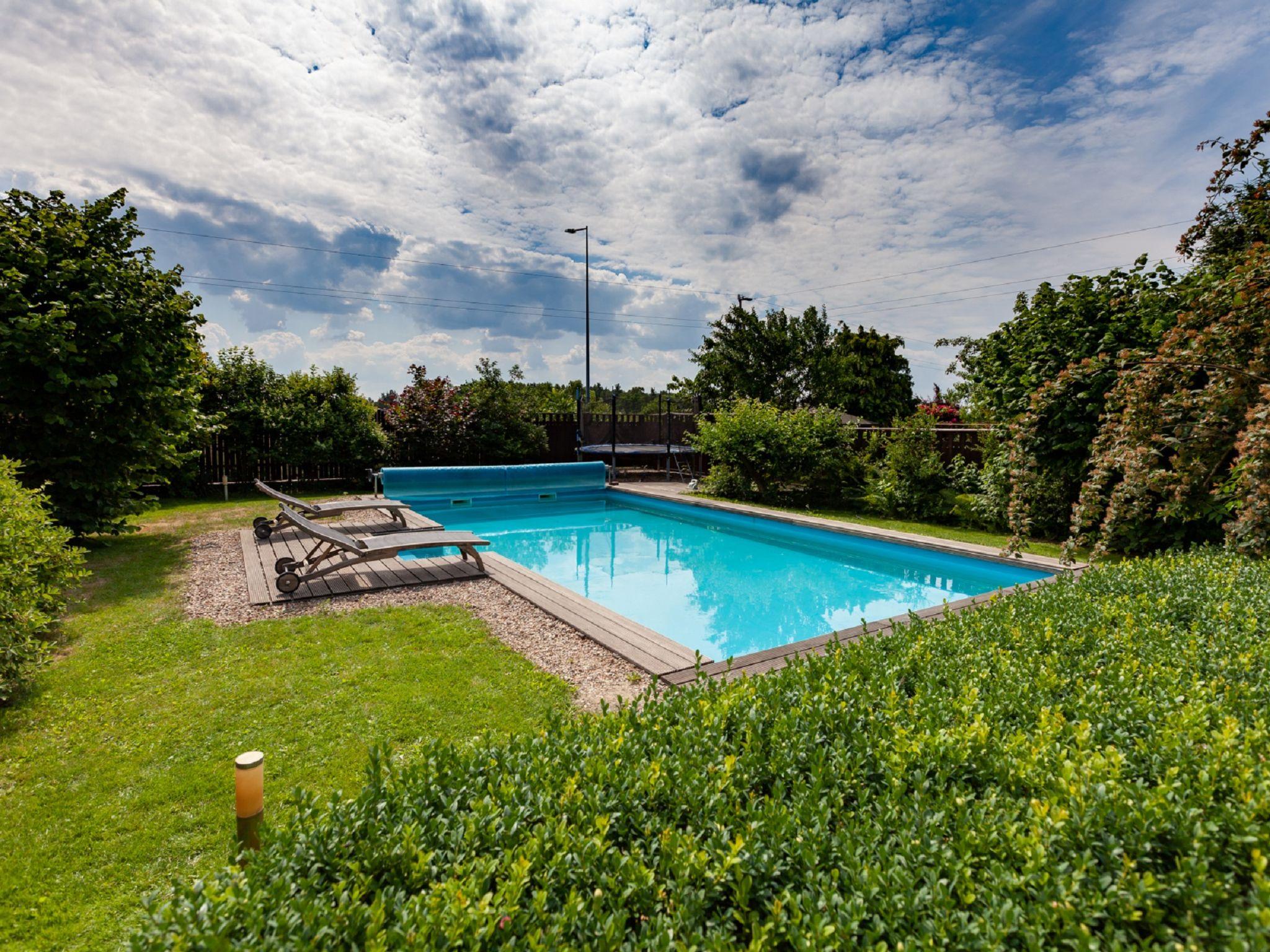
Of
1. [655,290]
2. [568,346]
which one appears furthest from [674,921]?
[655,290]

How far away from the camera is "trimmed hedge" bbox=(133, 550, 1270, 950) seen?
116cm

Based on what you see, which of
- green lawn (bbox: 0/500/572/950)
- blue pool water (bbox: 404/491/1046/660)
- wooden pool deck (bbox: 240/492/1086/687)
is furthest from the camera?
blue pool water (bbox: 404/491/1046/660)

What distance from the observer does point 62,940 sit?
1849 mm

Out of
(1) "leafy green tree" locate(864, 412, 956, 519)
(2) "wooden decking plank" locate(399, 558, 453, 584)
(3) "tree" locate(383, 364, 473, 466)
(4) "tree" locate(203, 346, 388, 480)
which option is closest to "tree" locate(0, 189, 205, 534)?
(2) "wooden decking plank" locate(399, 558, 453, 584)

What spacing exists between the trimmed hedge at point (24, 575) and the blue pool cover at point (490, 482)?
838 cm

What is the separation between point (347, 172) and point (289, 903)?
14.7 metres

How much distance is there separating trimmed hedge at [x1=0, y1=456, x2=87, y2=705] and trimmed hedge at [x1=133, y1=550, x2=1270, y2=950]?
3.12 m

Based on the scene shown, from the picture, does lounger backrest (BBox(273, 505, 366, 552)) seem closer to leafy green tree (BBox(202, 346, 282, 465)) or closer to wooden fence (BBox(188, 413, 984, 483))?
wooden fence (BBox(188, 413, 984, 483))

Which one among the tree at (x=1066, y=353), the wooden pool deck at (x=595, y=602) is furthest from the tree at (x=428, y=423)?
the tree at (x=1066, y=353)

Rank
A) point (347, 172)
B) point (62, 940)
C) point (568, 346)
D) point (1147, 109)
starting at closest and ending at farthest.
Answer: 1. point (62, 940)
2. point (1147, 109)
3. point (347, 172)
4. point (568, 346)

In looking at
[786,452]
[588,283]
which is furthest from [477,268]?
[786,452]

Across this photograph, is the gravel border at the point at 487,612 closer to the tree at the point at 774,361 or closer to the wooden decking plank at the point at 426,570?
the wooden decking plank at the point at 426,570

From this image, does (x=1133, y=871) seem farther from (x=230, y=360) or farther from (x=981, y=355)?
(x=230, y=360)

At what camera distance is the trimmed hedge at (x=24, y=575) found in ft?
10.7
